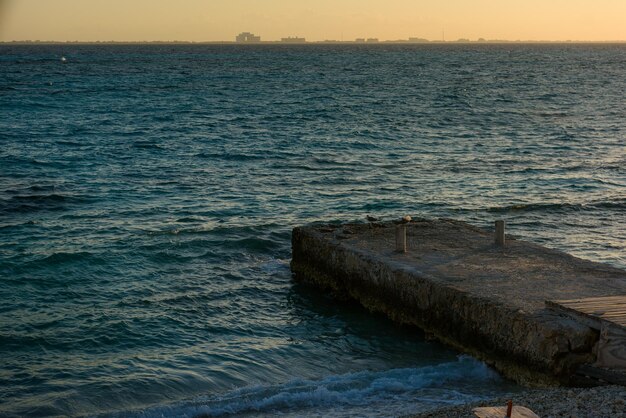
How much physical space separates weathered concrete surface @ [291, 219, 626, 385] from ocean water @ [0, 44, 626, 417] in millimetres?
402

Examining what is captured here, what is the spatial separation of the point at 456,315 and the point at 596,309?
2.32m

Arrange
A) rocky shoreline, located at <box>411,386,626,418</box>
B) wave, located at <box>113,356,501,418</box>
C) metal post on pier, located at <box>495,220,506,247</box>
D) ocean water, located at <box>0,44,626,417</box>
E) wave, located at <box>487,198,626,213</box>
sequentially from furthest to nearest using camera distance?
wave, located at <box>487,198,626,213</box> → metal post on pier, located at <box>495,220,506,247</box> → ocean water, located at <box>0,44,626,417</box> → wave, located at <box>113,356,501,418</box> → rocky shoreline, located at <box>411,386,626,418</box>

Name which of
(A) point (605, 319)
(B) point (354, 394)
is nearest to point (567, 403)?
(A) point (605, 319)

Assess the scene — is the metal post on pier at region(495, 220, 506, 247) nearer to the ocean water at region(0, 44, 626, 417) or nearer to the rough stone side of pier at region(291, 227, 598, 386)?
the rough stone side of pier at region(291, 227, 598, 386)

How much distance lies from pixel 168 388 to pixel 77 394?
3.89 feet

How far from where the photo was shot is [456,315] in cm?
1386

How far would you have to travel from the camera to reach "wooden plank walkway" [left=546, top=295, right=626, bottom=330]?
38.4 feet

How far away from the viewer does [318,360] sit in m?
14.1

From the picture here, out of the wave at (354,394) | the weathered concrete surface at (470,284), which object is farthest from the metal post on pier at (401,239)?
the wave at (354,394)

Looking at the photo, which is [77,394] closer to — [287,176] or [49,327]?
[49,327]

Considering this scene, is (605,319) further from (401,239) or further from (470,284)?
(401,239)

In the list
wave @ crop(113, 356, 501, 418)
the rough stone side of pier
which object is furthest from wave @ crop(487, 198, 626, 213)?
wave @ crop(113, 356, 501, 418)

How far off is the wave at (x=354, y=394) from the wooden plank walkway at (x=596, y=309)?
1317mm

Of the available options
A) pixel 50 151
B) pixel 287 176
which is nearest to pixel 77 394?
pixel 287 176
